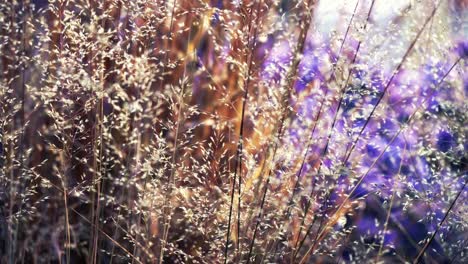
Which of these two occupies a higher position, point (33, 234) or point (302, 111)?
point (302, 111)

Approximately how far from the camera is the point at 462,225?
1.31 meters

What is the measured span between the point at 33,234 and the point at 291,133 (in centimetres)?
90

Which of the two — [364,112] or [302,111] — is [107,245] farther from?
[364,112]

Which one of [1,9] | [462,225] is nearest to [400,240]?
[462,225]

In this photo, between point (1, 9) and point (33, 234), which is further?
point (33, 234)

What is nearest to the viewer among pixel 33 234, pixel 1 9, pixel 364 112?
pixel 364 112

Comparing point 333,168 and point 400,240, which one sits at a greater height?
point 333,168

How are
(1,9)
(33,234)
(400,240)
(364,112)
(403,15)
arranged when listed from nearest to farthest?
(403,15)
(364,112)
(1,9)
(33,234)
(400,240)

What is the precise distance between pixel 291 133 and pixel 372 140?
10.9 inches

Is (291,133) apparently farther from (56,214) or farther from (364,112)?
(56,214)

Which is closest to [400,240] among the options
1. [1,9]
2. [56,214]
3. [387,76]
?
[387,76]

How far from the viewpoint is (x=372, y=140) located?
4.62 ft

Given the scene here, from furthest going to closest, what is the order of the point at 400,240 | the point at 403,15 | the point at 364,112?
the point at 400,240 < the point at 364,112 < the point at 403,15

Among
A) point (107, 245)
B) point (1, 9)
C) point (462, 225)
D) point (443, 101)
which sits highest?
point (1, 9)
